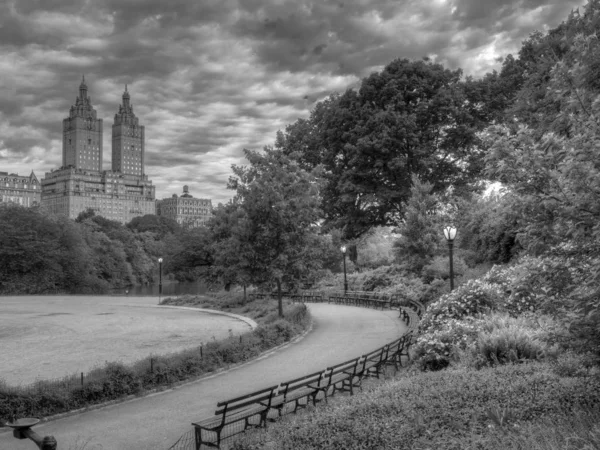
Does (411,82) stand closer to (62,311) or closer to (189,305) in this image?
(189,305)

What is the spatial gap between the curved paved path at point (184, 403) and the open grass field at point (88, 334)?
9.67ft

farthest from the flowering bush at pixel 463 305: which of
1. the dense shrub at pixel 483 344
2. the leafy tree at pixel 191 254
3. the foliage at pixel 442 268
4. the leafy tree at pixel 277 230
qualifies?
the leafy tree at pixel 191 254

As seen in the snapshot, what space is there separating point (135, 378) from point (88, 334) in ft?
40.6

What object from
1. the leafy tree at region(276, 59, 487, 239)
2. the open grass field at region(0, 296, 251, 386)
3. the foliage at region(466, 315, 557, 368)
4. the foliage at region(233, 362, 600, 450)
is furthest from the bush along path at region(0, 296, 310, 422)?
the leafy tree at region(276, 59, 487, 239)

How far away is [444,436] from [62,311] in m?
34.7

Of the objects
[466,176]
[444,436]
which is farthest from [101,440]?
[466,176]

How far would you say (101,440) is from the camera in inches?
392

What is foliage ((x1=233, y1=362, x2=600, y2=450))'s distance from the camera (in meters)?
7.04

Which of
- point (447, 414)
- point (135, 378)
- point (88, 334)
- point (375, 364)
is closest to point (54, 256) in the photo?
point (88, 334)

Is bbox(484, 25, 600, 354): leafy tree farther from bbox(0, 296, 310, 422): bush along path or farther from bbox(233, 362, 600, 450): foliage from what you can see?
bbox(0, 296, 310, 422): bush along path

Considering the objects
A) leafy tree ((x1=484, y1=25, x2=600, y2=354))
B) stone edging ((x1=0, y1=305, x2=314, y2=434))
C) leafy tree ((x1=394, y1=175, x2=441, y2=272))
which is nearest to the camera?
leafy tree ((x1=484, y1=25, x2=600, y2=354))

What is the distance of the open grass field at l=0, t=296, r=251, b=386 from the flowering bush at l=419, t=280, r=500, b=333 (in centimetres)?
817

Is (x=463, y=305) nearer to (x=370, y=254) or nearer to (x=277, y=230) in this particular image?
(x=277, y=230)

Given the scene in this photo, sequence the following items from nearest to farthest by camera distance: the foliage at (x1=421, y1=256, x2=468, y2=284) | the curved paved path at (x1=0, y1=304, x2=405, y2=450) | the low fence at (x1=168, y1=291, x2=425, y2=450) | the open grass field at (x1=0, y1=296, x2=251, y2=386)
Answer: the curved paved path at (x1=0, y1=304, x2=405, y2=450)
the open grass field at (x1=0, y1=296, x2=251, y2=386)
the low fence at (x1=168, y1=291, x2=425, y2=450)
the foliage at (x1=421, y1=256, x2=468, y2=284)
